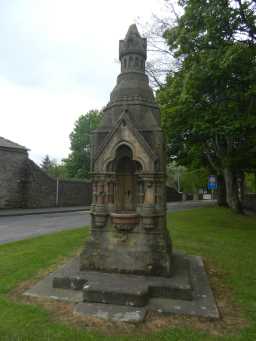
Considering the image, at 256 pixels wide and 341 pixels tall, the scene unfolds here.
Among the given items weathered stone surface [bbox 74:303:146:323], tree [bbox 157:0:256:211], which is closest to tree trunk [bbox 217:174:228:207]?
tree [bbox 157:0:256:211]

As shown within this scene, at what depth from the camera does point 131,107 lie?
6.00 meters

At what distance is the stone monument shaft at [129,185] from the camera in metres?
5.45

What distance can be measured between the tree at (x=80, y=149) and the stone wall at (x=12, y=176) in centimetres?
1545

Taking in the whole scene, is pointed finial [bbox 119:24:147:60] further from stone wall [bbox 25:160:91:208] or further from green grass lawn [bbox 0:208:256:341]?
stone wall [bbox 25:160:91:208]

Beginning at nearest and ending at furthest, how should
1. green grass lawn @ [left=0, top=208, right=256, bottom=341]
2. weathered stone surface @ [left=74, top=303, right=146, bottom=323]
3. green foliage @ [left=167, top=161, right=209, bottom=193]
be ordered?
1. green grass lawn @ [left=0, top=208, right=256, bottom=341]
2. weathered stone surface @ [left=74, top=303, right=146, bottom=323]
3. green foliage @ [left=167, top=161, right=209, bottom=193]

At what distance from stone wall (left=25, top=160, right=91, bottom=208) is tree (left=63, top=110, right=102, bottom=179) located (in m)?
11.4

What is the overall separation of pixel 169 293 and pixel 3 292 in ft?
10.3

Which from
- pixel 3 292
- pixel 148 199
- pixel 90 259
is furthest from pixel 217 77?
pixel 3 292

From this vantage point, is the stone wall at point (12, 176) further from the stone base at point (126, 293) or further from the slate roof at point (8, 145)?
the stone base at point (126, 293)

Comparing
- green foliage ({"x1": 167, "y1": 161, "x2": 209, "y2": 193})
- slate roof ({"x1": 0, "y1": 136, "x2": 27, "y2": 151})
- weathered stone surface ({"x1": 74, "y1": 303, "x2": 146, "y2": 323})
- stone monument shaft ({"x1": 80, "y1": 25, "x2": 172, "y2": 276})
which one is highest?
slate roof ({"x1": 0, "y1": 136, "x2": 27, "y2": 151})

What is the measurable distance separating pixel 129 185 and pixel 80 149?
34798 mm

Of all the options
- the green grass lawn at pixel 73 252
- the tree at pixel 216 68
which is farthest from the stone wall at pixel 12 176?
the tree at pixel 216 68

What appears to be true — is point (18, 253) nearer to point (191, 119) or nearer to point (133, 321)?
point (133, 321)

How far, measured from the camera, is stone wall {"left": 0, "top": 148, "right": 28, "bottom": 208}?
22.9 metres
